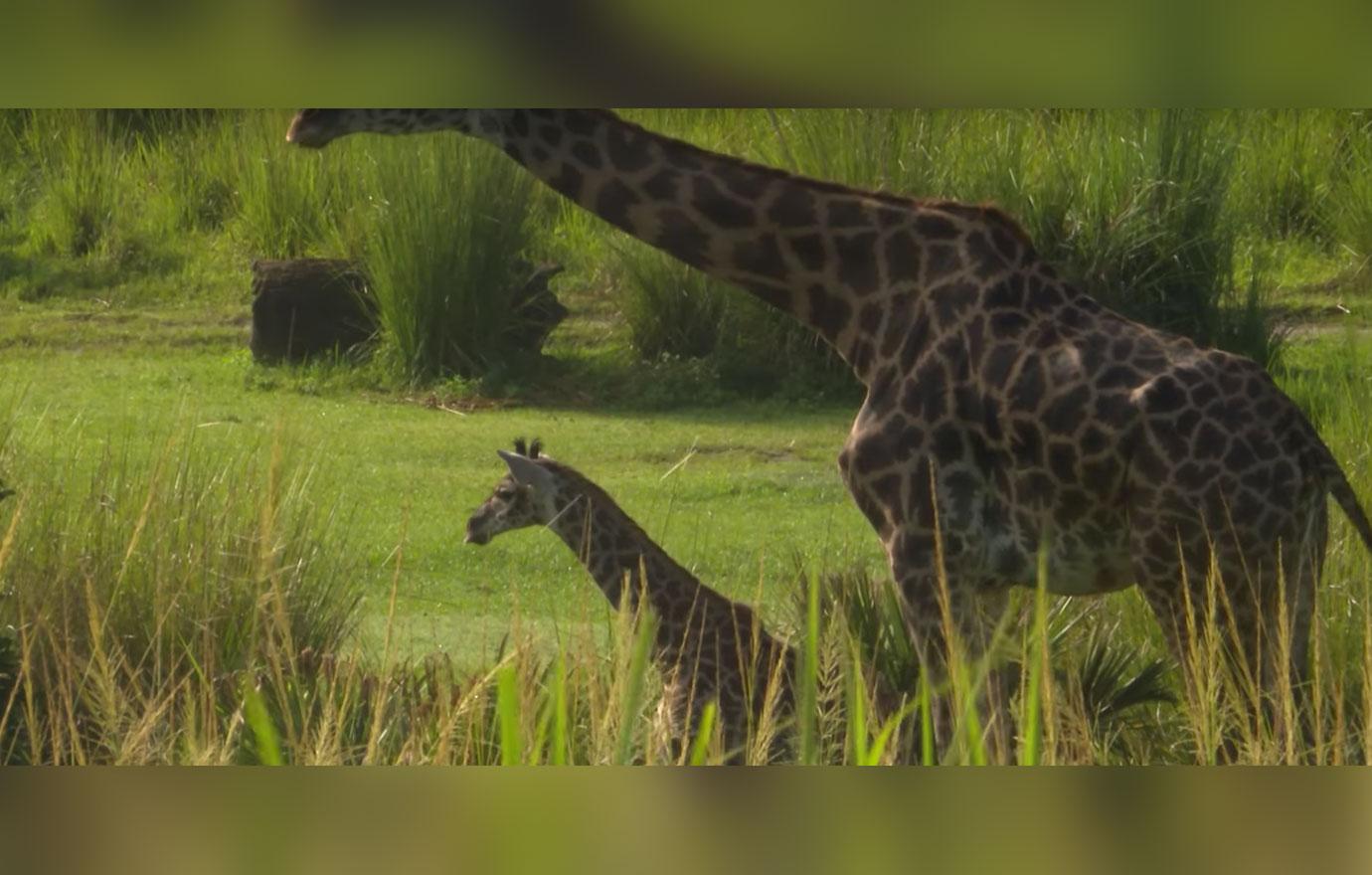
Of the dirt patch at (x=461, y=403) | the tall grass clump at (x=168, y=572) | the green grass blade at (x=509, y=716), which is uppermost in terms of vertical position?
the green grass blade at (x=509, y=716)

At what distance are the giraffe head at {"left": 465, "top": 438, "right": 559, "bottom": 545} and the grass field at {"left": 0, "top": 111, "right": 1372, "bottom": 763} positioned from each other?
0.28 metres

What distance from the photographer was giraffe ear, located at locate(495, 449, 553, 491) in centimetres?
482

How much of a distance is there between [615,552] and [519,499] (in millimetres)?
478

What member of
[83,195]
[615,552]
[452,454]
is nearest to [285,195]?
[83,195]

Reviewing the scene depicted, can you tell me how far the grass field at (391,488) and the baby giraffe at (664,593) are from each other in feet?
0.48

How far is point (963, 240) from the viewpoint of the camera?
3498 millimetres

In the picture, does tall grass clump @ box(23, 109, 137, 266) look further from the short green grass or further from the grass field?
the short green grass

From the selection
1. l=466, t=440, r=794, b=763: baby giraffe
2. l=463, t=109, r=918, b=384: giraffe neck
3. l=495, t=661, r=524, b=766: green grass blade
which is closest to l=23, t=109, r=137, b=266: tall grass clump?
l=466, t=440, r=794, b=763: baby giraffe

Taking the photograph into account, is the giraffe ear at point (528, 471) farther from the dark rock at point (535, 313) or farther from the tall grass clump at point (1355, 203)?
the tall grass clump at point (1355, 203)

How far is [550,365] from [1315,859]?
8230 mm

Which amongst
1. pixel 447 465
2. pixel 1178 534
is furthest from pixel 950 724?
pixel 447 465

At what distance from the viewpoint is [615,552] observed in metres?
4.54

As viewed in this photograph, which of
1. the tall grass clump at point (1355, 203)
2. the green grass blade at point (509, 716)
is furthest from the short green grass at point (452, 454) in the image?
the green grass blade at point (509, 716)

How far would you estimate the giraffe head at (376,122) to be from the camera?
2799mm
